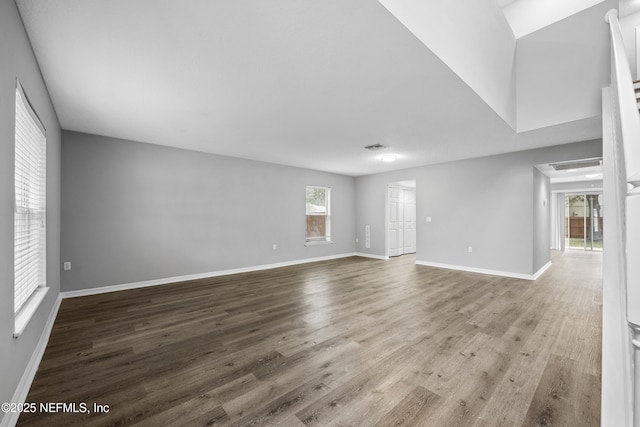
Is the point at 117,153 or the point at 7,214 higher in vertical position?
the point at 117,153

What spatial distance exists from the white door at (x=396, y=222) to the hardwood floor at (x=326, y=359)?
3629 millimetres

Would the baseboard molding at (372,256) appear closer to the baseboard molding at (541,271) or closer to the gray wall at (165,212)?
the gray wall at (165,212)

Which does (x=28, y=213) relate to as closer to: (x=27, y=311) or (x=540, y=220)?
(x=27, y=311)

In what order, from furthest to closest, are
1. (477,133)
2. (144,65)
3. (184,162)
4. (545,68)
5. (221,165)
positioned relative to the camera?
(221,165) → (184,162) → (477,133) → (545,68) → (144,65)

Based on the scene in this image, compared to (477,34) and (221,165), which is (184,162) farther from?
(477,34)

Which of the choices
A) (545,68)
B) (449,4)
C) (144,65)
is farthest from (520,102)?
(144,65)

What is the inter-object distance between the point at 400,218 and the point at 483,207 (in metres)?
2.70

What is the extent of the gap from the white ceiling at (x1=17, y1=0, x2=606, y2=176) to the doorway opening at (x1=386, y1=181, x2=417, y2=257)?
318 centimetres

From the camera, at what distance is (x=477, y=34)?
9.29 feet

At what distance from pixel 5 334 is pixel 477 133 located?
5.17 m

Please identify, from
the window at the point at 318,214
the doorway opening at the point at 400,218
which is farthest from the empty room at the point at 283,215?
the doorway opening at the point at 400,218

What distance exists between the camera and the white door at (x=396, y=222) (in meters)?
7.52

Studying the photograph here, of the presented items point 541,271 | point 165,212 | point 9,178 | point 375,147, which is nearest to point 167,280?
point 165,212

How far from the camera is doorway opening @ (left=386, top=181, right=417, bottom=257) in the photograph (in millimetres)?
7484
